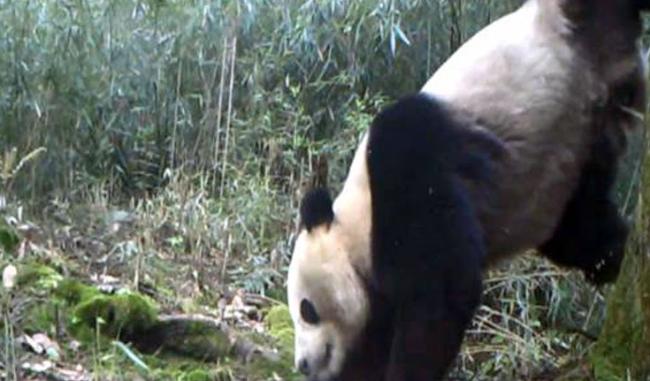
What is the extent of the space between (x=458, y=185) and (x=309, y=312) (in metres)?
0.67

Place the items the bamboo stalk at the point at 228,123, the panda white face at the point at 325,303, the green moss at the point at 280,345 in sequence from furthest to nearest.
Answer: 1. the bamboo stalk at the point at 228,123
2. the green moss at the point at 280,345
3. the panda white face at the point at 325,303

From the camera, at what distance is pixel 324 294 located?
4566 millimetres

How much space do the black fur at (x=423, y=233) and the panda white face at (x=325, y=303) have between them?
0.19 m

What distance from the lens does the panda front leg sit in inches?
167

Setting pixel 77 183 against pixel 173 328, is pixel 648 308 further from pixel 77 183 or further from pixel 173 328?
pixel 77 183

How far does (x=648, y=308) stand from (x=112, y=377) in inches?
72.2

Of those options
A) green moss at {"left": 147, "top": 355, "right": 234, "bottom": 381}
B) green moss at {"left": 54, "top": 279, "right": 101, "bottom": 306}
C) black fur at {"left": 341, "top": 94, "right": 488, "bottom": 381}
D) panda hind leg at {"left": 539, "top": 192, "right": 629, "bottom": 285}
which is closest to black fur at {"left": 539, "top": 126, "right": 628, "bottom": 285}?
panda hind leg at {"left": 539, "top": 192, "right": 629, "bottom": 285}

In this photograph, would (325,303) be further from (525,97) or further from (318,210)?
(525,97)

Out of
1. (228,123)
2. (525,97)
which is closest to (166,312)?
(228,123)

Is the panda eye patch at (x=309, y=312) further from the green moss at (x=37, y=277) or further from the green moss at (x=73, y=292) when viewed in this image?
the green moss at (x=37, y=277)

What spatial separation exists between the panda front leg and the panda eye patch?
366 mm

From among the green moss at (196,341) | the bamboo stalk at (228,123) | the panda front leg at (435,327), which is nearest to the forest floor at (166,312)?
the green moss at (196,341)

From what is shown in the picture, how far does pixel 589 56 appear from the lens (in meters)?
4.48

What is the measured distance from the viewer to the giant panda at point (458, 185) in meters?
4.26
